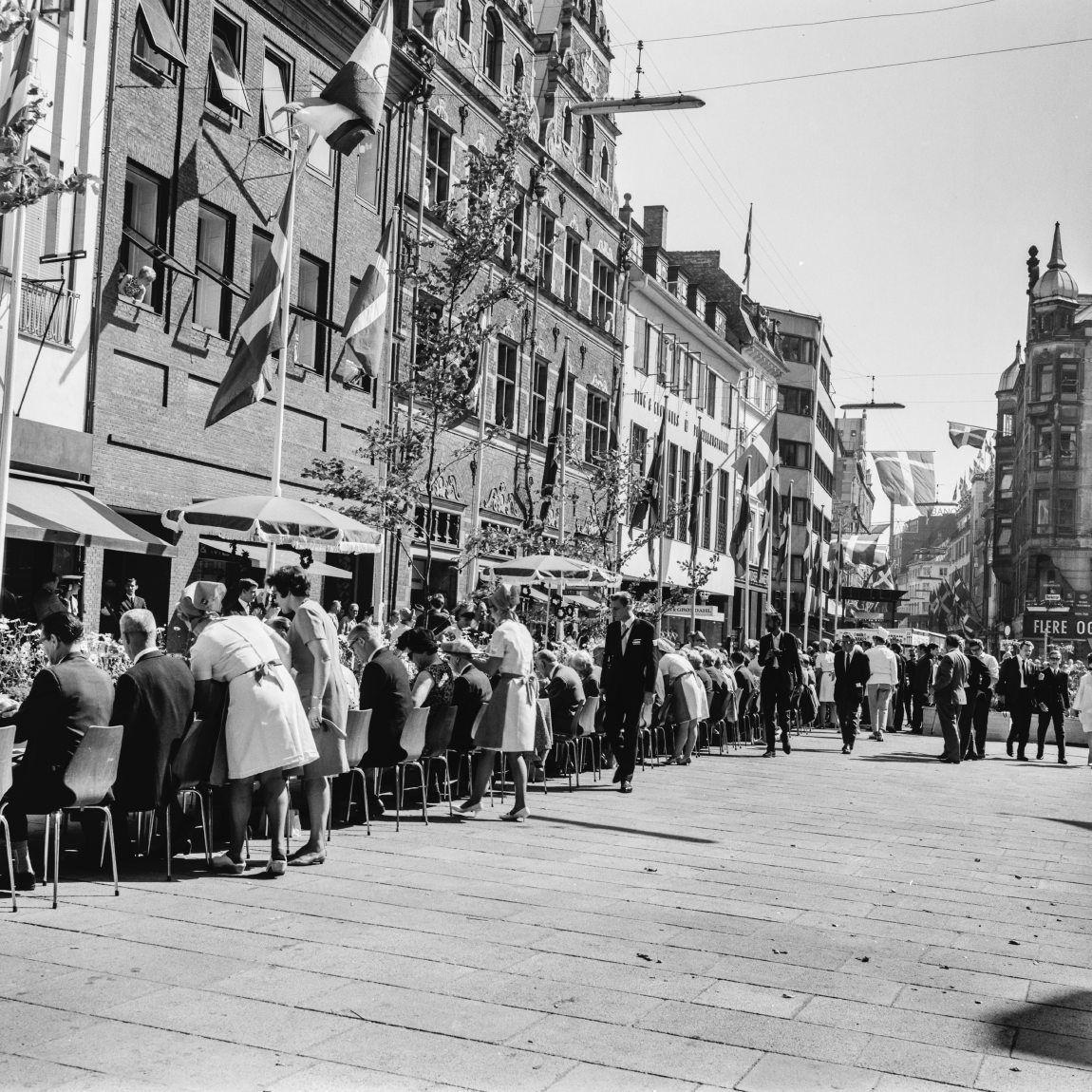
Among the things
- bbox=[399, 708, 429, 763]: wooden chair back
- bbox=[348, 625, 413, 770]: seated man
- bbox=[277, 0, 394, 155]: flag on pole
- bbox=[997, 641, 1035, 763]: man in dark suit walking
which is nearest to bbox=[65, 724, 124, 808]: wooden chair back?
bbox=[348, 625, 413, 770]: seated man

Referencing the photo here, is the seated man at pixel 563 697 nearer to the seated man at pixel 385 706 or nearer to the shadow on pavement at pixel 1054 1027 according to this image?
the seated man at pixel 385 706

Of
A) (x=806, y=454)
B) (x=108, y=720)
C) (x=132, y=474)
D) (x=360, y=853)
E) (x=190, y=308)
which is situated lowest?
(x=360, y=853)

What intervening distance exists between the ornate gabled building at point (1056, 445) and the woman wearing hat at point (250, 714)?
9382cm

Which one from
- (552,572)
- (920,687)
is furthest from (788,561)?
(552,572)

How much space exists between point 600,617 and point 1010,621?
7940 centimetres

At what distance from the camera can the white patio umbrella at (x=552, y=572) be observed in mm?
22922

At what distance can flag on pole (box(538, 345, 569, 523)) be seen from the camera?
109 feet

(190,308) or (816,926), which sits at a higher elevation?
(190,308)

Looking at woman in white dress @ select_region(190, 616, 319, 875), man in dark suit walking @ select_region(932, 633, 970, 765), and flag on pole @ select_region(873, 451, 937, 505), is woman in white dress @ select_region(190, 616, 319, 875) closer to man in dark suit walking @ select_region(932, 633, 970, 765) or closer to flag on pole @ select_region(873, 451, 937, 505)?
man in dark suit walking @ select_region(932, 633, 970, 765)

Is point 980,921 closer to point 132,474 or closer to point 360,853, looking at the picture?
point 360,853

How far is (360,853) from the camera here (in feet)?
31.2

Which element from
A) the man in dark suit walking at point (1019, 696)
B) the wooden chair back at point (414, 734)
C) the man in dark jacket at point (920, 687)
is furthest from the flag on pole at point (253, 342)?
the man in dark jacket at point (920, 687)

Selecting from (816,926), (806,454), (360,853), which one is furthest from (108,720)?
(806,454)

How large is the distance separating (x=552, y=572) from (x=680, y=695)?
5673mm
